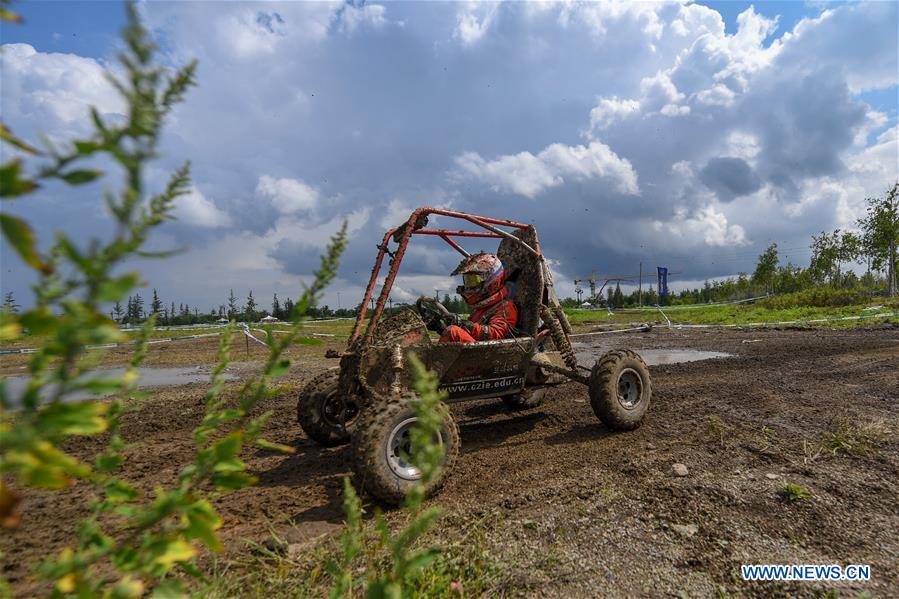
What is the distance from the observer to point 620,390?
5.33 m

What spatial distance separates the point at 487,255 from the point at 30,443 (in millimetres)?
5185

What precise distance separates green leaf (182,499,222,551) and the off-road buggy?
2.20 m

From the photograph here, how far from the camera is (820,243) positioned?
4381 centimetres

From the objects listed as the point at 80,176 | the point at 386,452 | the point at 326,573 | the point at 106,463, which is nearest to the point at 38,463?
the point at 80,176

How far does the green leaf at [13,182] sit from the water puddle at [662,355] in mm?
10507

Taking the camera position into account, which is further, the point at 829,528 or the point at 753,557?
the point at 829,528

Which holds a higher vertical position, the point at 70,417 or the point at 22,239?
the point at 22,239

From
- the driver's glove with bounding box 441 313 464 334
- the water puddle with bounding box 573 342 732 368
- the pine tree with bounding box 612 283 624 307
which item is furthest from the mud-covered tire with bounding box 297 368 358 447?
the pine tree with bounding box 612 283 624 307

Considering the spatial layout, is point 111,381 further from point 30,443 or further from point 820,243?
point 820,243

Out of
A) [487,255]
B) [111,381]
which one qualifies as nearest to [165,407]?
[487,255]

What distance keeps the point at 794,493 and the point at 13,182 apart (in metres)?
4.13

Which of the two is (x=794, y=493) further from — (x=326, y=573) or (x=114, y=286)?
(x=114, y=286)

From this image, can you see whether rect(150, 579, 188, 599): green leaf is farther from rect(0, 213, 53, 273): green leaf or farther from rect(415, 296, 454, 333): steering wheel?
rect(415, 296, 454, 333): steering wheel

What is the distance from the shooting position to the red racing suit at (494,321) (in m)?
5.10
